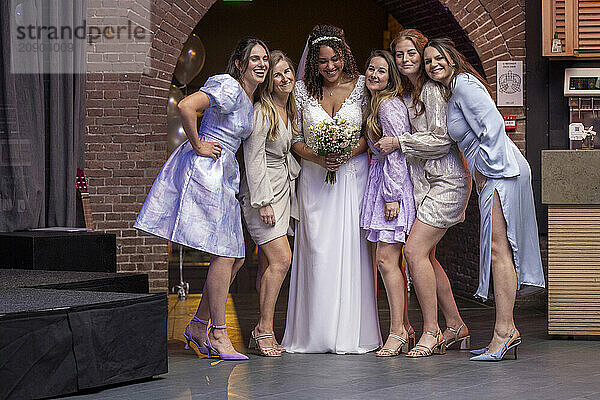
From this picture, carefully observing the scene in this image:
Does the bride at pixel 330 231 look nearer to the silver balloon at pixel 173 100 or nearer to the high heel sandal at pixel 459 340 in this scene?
the high heel sandal at pixel 459 340

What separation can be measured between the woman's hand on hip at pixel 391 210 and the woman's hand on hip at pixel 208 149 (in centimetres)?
96

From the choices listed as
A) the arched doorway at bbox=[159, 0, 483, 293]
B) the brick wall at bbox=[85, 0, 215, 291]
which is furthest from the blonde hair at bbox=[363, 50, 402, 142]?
the arched doorway at bbox=[159, 0, 483, 293]

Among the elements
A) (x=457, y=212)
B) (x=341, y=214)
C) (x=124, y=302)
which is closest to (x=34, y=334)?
(x=124, y=302)

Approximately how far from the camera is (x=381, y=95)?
526cm

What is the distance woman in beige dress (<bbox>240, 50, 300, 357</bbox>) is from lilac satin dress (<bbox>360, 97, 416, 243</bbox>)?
48cm

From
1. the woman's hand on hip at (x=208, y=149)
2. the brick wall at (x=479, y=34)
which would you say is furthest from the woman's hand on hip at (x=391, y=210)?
the brick wall at (x=479, y=34)

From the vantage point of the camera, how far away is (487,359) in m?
4.91

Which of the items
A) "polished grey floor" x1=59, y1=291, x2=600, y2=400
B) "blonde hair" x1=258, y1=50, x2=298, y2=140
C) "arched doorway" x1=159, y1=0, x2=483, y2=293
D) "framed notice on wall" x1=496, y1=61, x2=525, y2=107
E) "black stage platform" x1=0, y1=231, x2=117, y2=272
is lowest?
"polished grey floor" x1=59, y1=291, x2=600, y2=400

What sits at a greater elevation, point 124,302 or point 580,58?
point 580,58

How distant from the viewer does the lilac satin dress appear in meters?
5.16

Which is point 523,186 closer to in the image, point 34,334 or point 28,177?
point 34,334

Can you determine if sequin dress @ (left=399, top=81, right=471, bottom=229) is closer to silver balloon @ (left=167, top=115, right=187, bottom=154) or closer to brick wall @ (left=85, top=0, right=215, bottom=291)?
brick wall @ (left=85, top=0, right=215, bottom=291)

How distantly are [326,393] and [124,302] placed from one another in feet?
3.18

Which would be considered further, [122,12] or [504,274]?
[122,12]
